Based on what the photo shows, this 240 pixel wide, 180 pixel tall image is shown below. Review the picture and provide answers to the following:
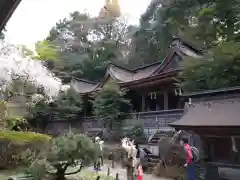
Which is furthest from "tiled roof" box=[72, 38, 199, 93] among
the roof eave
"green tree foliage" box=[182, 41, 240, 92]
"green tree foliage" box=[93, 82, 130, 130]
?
the roof eave

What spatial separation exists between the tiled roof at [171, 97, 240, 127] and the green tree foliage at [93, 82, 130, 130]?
10558mm

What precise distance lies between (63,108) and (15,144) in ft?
36.4

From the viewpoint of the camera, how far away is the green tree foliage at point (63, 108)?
25.5m

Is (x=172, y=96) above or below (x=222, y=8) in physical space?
below

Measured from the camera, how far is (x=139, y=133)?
17875 millimetres

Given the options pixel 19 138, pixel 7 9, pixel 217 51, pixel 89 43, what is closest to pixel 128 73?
pixel 19 138

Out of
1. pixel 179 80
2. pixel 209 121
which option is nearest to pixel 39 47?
pixel 179 80

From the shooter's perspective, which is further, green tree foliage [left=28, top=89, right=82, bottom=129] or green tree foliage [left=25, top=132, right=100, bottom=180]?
green tree foliage [left=28, top=89, right=82, bottom=129]

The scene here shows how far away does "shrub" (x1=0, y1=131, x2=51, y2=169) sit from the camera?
1403cm

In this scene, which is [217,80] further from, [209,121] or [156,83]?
[156,83]

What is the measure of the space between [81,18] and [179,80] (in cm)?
3964

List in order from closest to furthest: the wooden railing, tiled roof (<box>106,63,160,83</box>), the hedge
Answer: the hedge, the wooden railing, tiled roof (<box>106,63,160,83</box>)

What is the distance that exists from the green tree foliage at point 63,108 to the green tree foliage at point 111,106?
198 inches

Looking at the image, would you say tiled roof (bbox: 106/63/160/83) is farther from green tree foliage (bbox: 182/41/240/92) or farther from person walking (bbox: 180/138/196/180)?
person walking (bbox: 180/138/196/180)
